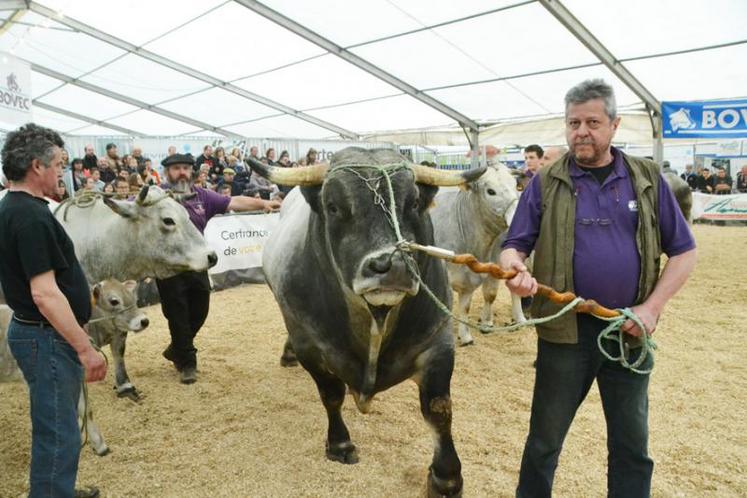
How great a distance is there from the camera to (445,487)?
274 centimetres

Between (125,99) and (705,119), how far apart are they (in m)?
14.7

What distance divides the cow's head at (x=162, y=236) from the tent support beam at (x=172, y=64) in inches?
335

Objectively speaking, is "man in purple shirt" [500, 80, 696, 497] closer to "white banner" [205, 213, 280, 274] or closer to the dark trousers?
the dark trousers

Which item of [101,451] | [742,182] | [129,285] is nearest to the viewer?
[101,451]

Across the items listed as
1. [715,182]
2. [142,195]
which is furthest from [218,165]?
[715,182]

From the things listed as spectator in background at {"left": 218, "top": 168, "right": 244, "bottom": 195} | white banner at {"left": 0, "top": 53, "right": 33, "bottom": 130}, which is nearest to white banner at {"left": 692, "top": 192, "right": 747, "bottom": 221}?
spectator in background at {"left": 218, "top": 168, "right": 244, "bottom": 195}

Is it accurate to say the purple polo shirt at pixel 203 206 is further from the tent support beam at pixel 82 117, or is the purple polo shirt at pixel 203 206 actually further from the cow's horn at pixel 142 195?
the tent support beam at pixel 82 117

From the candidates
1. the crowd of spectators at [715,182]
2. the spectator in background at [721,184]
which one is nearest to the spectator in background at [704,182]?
the crowd of spectators at [715,182]

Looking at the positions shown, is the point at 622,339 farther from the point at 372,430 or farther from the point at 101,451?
the point at 101,451

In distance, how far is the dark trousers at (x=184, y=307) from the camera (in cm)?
466

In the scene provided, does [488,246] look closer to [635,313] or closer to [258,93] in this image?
[635,313]

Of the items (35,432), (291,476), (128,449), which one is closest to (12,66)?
(128,449)

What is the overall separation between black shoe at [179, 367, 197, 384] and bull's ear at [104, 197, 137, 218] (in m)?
1.73

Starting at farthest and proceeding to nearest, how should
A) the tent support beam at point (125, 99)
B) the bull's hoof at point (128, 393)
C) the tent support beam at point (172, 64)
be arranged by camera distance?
the tent support beam at point (125, 99)
the tent support beam at point (172, 64)
the bull's hoof at point (128, 393)
